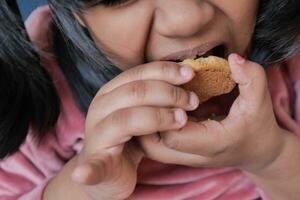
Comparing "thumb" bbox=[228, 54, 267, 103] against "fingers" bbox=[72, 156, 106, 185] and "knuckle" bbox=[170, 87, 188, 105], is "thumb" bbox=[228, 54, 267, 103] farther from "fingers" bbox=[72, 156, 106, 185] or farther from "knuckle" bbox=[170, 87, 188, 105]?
"fingers" bbox=[72, 156, 106, 185]

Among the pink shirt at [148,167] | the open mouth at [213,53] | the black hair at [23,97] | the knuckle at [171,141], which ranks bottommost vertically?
the pink shirt at [148,167]

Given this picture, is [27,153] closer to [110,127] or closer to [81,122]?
[81,122]

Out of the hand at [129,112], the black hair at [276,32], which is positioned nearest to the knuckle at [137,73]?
the hand at [129,112]

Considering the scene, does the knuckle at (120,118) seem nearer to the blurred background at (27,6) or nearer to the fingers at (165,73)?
the fingers at (165,73)

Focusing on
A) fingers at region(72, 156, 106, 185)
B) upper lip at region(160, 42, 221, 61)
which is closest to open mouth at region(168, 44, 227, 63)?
upper lip at region(160, 42, 221, 61)

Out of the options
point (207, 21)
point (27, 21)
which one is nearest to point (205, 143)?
point (207, 21)
